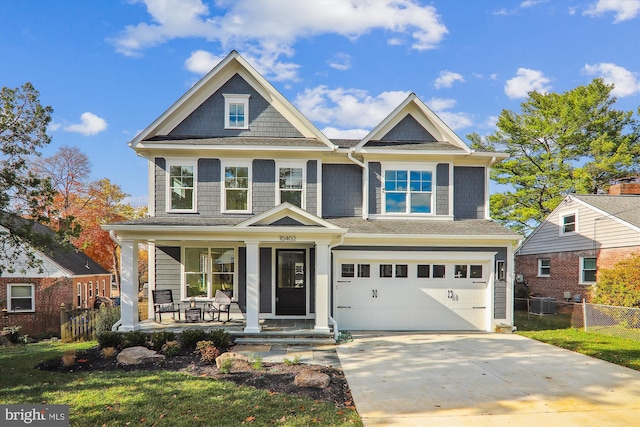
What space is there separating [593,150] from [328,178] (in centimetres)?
2241

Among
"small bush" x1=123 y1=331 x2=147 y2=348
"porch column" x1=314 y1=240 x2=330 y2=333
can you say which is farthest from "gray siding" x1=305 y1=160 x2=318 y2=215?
"small bush" x1=123 y1=331 x2=147 y2=348

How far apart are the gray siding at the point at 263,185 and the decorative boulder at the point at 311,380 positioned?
7.13 meters

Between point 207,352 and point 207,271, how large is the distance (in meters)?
4.95

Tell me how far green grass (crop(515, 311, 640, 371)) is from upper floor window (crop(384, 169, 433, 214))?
5.22 meters

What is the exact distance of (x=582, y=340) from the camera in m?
11.6

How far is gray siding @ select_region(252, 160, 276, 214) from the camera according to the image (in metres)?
13.5

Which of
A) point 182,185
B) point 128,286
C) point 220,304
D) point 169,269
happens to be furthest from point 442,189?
point 128,286

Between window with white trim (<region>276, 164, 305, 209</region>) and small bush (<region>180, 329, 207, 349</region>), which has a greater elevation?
window with white trim (<region>276, 164, 305, 209</region>)

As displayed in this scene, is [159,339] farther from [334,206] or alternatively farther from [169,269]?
[334,206]

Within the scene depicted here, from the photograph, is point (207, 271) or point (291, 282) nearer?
point (207, 271)

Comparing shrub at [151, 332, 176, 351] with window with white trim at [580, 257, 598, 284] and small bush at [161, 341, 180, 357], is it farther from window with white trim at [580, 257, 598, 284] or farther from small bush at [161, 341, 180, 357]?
window with white trim at [580, 257, 598, 284]

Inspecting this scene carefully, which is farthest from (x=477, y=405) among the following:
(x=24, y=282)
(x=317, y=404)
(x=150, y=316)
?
(x=24, y=282)

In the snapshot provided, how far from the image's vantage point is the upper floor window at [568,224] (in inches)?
757

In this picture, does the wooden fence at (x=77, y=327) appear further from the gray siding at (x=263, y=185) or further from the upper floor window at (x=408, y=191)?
the upper floor window at (x=408, y=191)
